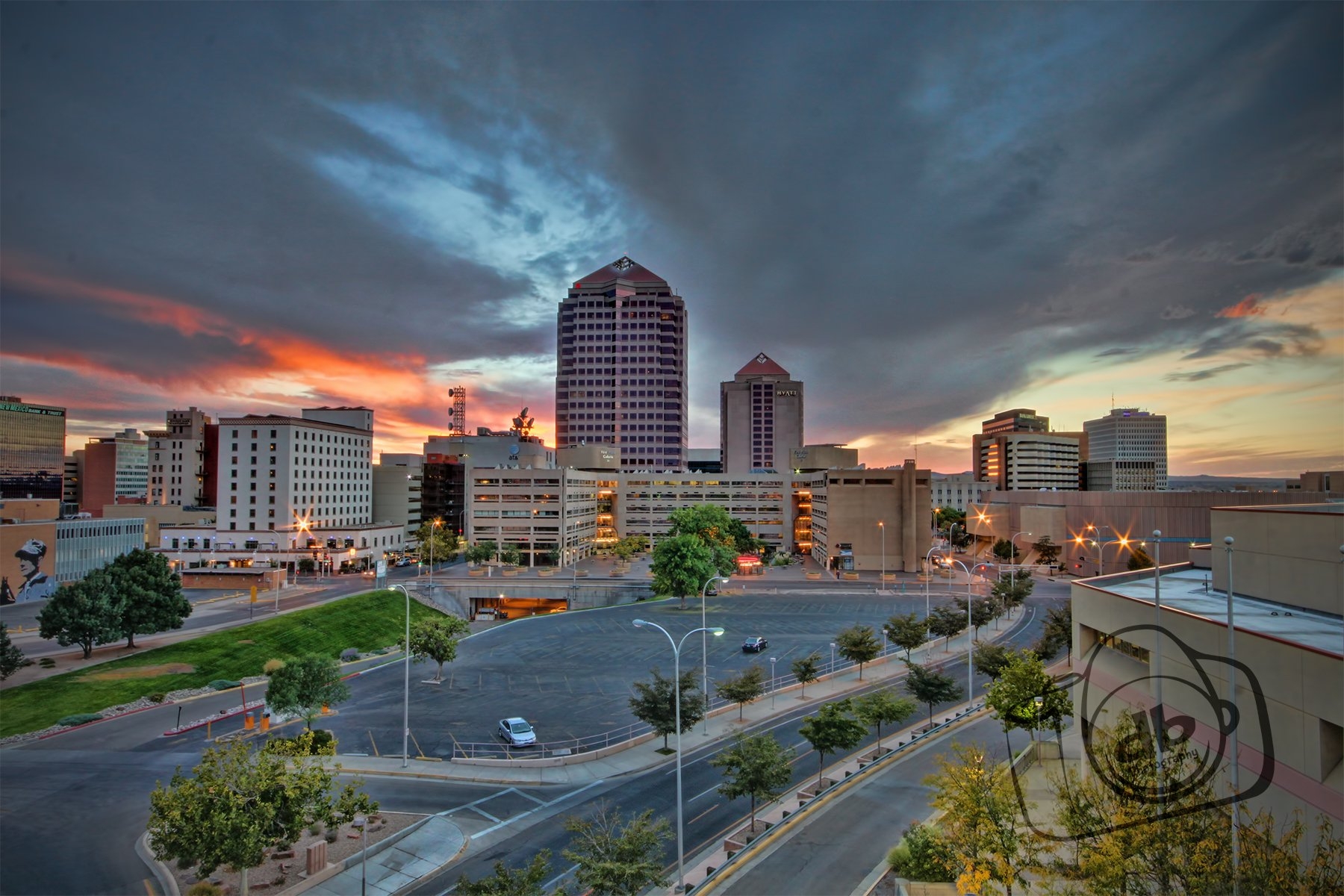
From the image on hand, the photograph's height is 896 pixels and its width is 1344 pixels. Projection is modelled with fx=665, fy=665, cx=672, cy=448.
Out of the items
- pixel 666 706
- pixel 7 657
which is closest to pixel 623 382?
pixel 7 657

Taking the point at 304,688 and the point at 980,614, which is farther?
the point at 980,614

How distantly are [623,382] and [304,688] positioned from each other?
455 ft

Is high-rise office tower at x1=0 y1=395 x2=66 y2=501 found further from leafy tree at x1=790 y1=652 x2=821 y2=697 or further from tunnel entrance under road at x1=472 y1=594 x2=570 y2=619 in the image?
leafy tree at x1=790 y1=652 x2=821 y2=697

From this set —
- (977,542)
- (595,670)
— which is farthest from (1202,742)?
(977,542)

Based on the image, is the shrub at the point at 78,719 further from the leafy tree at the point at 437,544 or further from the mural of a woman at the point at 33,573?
the leafy tree at the point at 437,544

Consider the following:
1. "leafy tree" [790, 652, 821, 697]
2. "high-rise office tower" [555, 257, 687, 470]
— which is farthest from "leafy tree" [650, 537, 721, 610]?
"high-rise office tower" [555, 257, 687, 470]

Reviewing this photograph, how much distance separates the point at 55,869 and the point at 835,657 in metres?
45.6

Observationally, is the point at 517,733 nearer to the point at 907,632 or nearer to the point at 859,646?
the point at 859,646

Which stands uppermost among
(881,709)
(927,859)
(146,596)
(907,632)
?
(146,596)

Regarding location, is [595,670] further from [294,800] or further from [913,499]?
[913,499]

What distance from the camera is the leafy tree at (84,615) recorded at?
159ft

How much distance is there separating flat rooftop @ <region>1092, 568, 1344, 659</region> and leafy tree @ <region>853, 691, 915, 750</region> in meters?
10.6

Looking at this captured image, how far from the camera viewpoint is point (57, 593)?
4947cm

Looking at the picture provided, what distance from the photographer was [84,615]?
49000 mm
